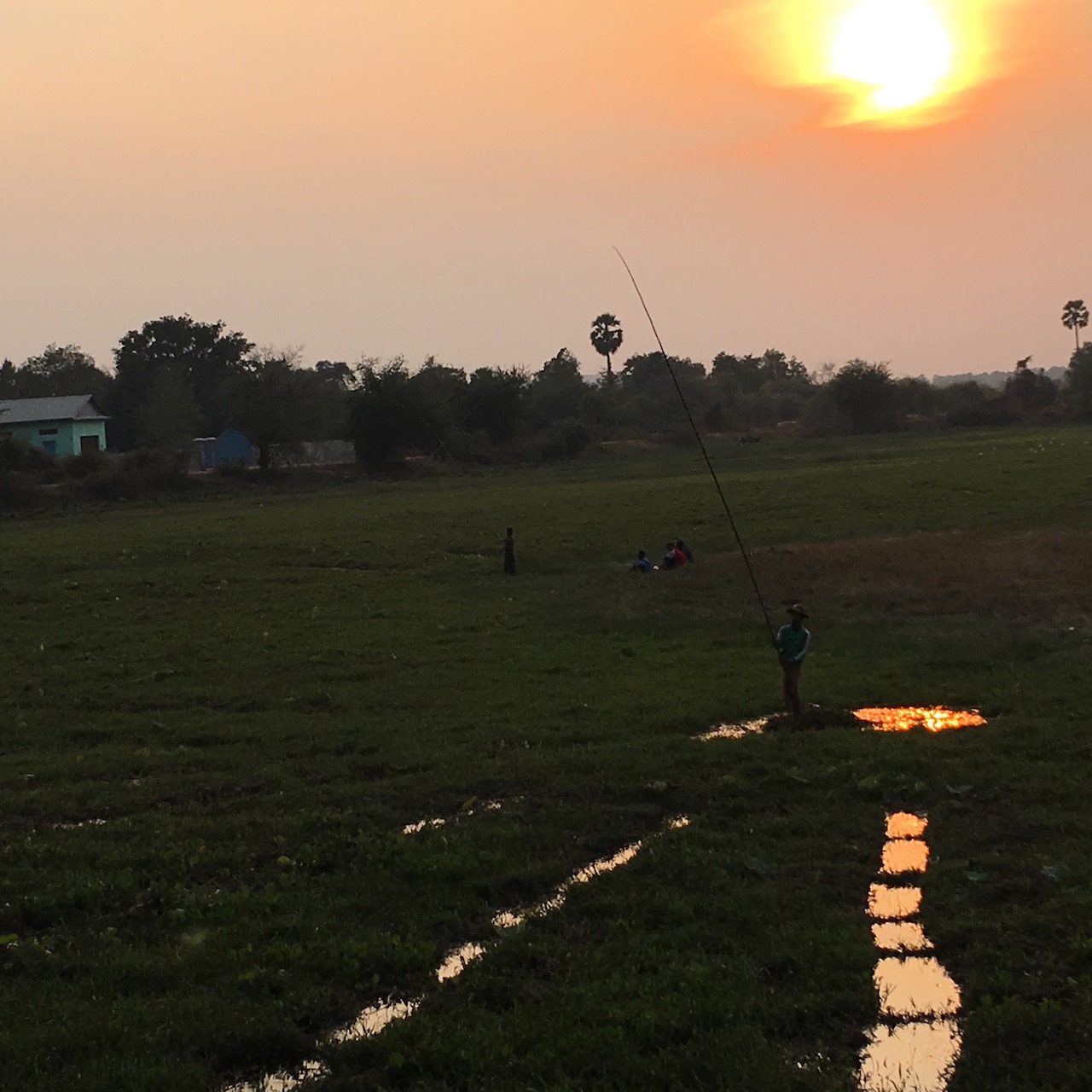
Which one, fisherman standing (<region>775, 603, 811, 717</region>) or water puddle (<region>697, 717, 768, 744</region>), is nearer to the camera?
water puddle (<region>697, 717, 768, 744</region>)

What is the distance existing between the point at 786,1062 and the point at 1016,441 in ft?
290

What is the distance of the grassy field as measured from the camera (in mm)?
7820

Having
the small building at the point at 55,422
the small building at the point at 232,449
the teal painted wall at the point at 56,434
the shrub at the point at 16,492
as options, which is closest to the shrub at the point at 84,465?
the shrub at the point at 16,492

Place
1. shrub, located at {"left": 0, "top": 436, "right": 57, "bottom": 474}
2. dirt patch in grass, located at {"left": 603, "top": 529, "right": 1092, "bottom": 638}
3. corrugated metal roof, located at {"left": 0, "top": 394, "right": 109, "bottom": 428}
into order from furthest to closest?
corrugated metal roof, located at {"left": 0, "top": 394, "right": 109, "bottom": 428}
shrub, located at {"left": 0, "top": 436, "right": 57, "bottom": 474}
dirt patch in grass, located at {"left": 603, "top": 529, "right": 1092, "bottom": 638}

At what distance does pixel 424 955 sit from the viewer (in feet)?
30.2

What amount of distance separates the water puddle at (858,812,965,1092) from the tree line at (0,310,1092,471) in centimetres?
8528

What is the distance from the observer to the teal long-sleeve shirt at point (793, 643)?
17.8 m

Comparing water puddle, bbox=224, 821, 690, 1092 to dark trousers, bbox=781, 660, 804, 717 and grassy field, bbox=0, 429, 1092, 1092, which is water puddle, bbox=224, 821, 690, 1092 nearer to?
grassy field, bbox=0, 429, 1092, 1092

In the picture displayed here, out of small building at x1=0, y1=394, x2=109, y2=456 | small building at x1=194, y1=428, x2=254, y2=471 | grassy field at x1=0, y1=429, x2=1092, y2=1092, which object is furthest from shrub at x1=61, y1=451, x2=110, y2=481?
grassy field at x1=0, y1=429, x2=1092, y2=1092

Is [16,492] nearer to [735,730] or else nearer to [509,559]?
[509,559]

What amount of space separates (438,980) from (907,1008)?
3.29m

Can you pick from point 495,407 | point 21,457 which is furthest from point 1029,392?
point 21,457

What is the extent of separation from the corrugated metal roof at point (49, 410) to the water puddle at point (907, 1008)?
335 ft

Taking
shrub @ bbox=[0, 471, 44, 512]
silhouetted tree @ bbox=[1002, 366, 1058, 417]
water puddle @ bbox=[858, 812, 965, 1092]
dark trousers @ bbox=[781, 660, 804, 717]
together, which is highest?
silhouetted tree @ bbox=[1002, 366, 1058, 417]
